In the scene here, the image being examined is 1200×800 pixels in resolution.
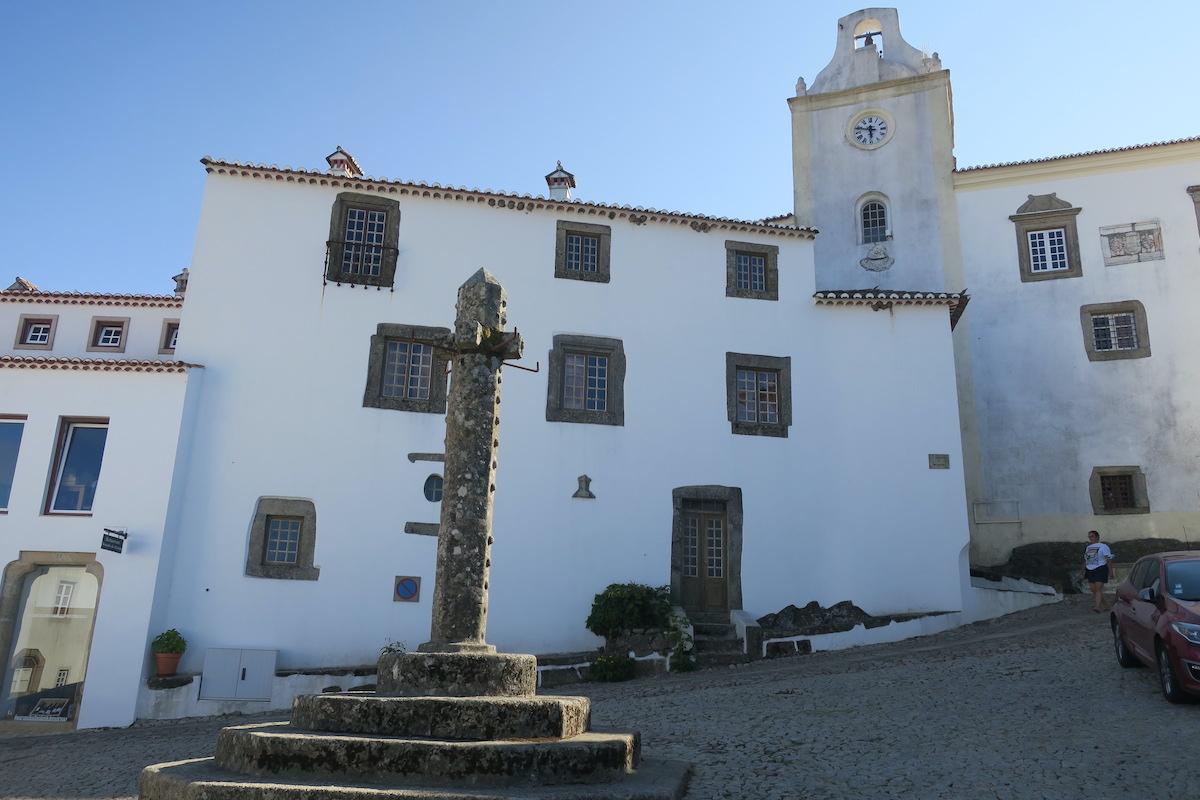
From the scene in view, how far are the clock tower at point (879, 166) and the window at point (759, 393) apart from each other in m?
6.62

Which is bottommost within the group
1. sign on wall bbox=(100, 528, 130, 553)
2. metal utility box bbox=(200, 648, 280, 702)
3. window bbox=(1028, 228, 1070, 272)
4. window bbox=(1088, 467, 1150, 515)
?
metal utility box bbox=(200, 648, 280, 702)

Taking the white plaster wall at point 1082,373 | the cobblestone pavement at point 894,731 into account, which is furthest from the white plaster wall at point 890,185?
the cobblestone pavement at point 894,731

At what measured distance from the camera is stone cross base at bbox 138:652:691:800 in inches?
208

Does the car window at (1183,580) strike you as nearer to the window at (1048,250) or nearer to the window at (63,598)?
the window at (1048,250)

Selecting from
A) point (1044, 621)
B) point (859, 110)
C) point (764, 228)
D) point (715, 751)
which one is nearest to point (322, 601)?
point (715, 751)

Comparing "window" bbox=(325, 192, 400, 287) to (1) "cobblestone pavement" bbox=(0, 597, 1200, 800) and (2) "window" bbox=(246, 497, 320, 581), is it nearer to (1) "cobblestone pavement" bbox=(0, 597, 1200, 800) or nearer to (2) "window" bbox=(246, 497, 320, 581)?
(2) "window" bbox=(246, 497, 320, 581)

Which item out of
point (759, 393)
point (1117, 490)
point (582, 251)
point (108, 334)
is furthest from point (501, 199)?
point (1117, 490)

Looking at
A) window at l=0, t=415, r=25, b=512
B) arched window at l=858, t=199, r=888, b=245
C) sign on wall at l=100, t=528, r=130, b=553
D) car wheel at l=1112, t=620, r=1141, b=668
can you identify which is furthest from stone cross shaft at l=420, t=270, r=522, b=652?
arched window at l=858, t=199, r=888, b=245

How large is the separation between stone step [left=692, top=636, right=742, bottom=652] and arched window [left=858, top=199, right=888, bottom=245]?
41.5 ft

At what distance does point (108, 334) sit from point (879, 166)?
2004cm

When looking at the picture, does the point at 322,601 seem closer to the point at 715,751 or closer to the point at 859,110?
the point at 715,751

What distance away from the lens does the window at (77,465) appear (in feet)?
47.4

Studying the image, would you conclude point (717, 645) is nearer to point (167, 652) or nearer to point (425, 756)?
point (167, 652)

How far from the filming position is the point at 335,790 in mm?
5102
